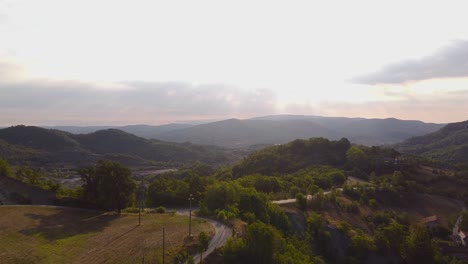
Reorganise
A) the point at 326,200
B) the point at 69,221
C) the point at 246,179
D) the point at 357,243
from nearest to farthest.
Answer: the point at 69,221
the point at 357,243
the point at 326,200
the point at 246,179

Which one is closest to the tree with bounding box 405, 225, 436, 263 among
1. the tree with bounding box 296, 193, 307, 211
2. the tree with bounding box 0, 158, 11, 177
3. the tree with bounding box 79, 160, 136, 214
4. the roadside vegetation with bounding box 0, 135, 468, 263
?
the roadside vegetation with bounding box 0, 135, 468, 263

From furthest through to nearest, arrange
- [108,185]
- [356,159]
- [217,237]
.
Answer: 1. [356,159]
2. [108,185]
3. [217,237]

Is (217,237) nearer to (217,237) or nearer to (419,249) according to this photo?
(217,237)

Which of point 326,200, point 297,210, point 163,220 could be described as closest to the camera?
point 163,220

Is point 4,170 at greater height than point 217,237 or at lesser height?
greater

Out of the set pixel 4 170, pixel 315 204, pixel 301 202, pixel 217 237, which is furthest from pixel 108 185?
pixel 315 204

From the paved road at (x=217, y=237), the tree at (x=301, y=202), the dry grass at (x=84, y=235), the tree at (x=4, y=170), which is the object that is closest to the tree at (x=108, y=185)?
the dry grass at (x=84, y=235)

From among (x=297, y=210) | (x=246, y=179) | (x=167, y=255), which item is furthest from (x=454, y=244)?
(x=167, y=255)

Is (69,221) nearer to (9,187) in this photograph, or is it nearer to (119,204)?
(119,204)
